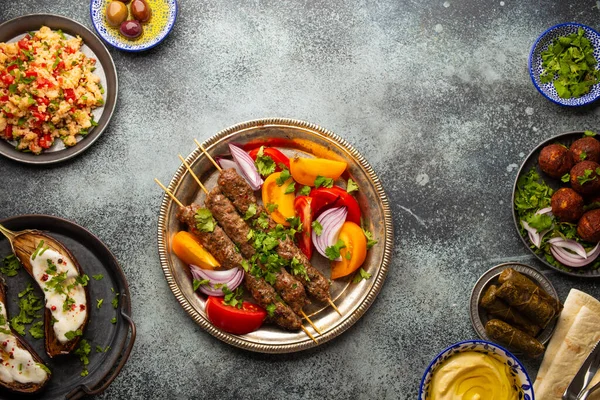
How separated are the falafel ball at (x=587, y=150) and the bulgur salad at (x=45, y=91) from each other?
384 centimetres

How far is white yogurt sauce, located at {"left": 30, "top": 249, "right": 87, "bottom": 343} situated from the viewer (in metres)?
4.23

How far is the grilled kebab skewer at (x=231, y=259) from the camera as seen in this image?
4.28 m

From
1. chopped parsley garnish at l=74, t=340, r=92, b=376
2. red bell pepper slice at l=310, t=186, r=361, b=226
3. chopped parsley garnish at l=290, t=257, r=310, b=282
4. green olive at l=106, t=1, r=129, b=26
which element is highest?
green olive at l=106, t=1, r=129, b=26

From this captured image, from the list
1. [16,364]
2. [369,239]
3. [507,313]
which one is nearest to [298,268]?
[369,239]

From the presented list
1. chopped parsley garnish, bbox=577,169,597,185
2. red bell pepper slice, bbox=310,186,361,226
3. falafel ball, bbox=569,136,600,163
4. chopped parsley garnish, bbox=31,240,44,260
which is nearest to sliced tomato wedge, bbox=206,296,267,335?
red bell pepper slice, bbox=310,186,361,226

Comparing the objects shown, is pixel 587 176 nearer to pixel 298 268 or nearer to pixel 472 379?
pixel 472 379

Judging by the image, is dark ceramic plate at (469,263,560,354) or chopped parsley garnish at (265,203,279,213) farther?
dark ceramic plate at (469,263,560,354)

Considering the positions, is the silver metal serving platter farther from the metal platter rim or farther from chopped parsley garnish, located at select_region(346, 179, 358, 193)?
the metal platter rim

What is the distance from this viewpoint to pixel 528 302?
437 centimetres

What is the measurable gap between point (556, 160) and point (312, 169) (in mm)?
1934

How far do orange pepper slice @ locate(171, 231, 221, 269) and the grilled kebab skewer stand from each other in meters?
0.04

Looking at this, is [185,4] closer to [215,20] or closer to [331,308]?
[215,20]

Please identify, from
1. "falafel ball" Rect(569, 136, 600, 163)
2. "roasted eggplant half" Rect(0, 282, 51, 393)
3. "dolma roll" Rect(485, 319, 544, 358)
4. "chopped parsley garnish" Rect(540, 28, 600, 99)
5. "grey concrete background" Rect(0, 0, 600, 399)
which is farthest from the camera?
"chopped parsley garnish" Rect(540, 28, 600, 99)

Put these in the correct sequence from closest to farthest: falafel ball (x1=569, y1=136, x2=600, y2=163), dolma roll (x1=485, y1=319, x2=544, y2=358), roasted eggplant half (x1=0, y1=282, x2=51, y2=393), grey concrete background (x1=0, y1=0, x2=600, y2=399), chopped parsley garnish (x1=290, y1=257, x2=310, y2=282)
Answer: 1. roasted eggplant half (x1=0, y1=282, x2=51, y2=393)
2. chopped parsley garnish (x1=290, y1=257, x2=310, y2=282)
3. dolma roll (x1=485, y1=319, x2=544, y2=358)
4. falafel ball (x1=569, y1=136, x2=600, y2=163)
5. grey concrete background (x1=0, y1=0, x2=600, y2=399)
